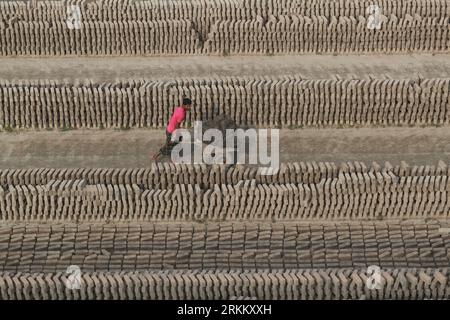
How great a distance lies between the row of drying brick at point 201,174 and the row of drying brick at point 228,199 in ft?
1.09

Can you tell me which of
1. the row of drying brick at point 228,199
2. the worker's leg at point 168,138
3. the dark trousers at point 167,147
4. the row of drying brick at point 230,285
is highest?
the worker's leg at point 168,138

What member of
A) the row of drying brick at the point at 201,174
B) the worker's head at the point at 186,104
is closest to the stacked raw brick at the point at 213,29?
the worker's head at the point at 186,104

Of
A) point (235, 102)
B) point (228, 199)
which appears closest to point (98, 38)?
point (235, 102)

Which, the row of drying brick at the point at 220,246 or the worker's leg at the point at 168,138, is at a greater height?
the worker's leg at the point at 168,138

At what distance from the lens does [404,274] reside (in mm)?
17172

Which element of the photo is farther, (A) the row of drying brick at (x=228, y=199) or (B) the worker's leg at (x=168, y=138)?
(B) the worker's leg at (x=168, y=138)

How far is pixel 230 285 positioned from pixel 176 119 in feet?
19.0

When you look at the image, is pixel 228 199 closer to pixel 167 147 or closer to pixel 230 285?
pixel 167 147

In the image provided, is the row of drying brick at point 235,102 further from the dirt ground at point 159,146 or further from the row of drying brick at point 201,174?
the row of drying brick at point 201,174

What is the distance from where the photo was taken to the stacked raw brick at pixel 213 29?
82.8 ft

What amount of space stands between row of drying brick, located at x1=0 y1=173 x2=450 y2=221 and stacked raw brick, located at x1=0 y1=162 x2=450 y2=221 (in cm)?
3

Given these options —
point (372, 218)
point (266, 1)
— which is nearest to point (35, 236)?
point (372, 218)

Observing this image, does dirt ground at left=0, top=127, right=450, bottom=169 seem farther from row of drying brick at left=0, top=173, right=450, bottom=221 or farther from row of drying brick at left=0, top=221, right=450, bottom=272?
row of drying brick at left=0, top=221, right=450, bottom=272

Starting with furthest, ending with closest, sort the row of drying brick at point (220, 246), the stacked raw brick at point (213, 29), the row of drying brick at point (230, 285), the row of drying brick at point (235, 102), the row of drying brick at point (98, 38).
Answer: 1. the stacked raw brick at point (213, 29)
2. the row of drying brick at point (98, 38)
3. the row of drying brick at point (235, 102)
4. the row of drying brick at point (220, 246)
5. the row of drying brick at point (230, 285)
